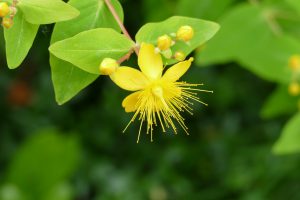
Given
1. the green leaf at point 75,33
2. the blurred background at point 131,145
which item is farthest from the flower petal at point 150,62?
the blurred background at point 131,145

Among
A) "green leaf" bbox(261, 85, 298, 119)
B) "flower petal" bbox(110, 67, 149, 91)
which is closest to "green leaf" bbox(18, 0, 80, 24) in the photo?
"flower petal" bbox(110, 67, 149, 91)

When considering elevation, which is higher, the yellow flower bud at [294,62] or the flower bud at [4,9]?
the flower bud at [4,9]

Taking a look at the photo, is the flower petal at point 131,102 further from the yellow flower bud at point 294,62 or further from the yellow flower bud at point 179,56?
the yellow flower bud at point 294,62

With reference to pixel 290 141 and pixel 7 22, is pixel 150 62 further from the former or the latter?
pixel 290 141

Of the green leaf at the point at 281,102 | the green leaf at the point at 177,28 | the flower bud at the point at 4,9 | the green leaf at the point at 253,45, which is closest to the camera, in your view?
the flower bud at the point at 4,9

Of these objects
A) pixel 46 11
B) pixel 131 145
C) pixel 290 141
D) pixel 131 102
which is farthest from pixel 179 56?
pixel 131 145

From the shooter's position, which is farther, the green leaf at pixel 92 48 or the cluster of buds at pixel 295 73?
the cluster of buds at pixel 295 73
